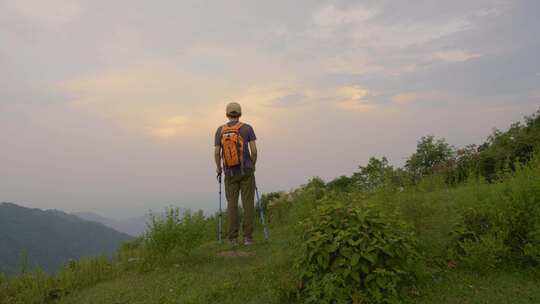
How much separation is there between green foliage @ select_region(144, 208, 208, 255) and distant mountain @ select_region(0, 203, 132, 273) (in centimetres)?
10173

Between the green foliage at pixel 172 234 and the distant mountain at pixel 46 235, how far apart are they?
4005 inches

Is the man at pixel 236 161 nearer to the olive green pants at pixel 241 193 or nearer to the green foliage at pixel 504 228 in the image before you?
the olive green pants at pixel 241 193

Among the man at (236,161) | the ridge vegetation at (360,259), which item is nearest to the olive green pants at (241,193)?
the man at (236,161)

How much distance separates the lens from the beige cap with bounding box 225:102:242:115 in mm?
7754

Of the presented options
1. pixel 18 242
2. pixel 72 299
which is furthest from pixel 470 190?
pixel 18 242

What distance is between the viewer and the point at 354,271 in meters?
4.22

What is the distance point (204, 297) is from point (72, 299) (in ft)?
7.43

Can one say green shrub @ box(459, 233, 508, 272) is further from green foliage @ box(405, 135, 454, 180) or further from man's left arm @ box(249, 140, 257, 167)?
green foliage @ box(405, 135, 454, 180)

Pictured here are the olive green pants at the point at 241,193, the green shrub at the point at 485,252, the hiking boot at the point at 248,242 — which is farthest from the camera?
the hiking boot at the point at 248,242

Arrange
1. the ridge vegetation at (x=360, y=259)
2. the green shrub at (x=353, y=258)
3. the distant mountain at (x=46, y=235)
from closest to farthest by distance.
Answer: the green shrub at (x=353, y=258)
the ridge vegetation at (x=360, y=259)
the distant mountain at (x=46, y=235)

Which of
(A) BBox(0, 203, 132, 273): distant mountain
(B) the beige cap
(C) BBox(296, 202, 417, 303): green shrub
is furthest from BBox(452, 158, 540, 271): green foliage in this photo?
(A) BBox(0, 203, 132, 273): distant mountain

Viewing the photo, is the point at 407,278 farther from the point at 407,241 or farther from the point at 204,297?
the point at 204,297

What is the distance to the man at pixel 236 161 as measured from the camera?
7.52 metres

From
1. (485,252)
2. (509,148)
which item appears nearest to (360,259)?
(485,252)
